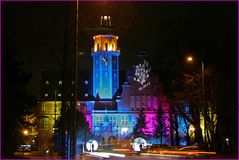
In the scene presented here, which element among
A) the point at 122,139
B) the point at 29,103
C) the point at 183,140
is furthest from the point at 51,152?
the point at 122,139

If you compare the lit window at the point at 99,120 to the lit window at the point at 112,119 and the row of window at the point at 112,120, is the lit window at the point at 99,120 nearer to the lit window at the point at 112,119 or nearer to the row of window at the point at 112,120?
the row of window at the point at 112,120

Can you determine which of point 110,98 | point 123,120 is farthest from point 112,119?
point 110,98

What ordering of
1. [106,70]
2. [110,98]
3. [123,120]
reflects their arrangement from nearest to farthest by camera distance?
[123,120] → [110,98] → [106,70]

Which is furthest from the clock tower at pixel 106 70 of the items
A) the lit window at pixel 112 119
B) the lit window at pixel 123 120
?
the lit window at pixel 123 120

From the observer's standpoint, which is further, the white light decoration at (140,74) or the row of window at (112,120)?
the row of window at (112,120)

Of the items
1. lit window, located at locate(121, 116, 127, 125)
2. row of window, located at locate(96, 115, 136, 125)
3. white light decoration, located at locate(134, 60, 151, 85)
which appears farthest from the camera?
lit window, located at locate(121, 116, 127, 125)

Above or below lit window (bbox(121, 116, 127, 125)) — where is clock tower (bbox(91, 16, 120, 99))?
above

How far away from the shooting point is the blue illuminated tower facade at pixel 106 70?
6009 inches

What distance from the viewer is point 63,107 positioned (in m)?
31.2

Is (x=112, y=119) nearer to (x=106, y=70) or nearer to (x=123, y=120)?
(x=123, y=120)

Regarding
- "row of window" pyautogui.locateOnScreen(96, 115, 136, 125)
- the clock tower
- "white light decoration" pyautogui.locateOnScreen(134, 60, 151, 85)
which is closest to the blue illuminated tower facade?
the clock tower

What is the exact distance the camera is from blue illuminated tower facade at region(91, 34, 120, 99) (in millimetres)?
152625

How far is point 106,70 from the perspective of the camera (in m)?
154

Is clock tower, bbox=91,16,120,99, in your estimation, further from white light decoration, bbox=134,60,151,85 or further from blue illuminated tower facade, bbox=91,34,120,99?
white light decoration, bbox=134,60,151,85
